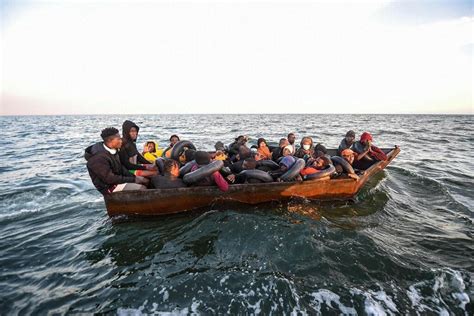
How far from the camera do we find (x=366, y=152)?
1027 cm

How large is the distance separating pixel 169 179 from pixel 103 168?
1585 mm

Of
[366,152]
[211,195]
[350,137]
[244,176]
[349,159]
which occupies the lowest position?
[211,195]

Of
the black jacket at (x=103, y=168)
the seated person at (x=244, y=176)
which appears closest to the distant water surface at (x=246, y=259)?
the seated person at (x=244, y=176)

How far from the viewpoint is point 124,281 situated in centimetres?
509

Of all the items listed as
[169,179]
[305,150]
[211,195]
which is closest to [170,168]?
[169,179]

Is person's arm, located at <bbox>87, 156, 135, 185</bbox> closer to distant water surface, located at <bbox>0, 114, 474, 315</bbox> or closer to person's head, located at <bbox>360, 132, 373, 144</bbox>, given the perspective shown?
distant water surface, located at <bbox>0, 114, 474, 315</bbox>

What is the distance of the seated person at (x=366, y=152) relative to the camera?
1031cm

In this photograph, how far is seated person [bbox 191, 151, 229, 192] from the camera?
705 cm

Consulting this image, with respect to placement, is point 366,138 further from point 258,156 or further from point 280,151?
point 258,156

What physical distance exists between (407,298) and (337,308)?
126 cm

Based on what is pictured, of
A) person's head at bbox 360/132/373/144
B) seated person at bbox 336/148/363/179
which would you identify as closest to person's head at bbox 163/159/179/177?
seated person at bbox 336/148/363/179

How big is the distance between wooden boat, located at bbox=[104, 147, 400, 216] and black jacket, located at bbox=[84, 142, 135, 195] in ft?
1.05

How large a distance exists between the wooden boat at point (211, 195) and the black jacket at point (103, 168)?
0.32 meters

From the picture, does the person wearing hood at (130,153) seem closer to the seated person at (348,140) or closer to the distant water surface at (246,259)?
the distant water surface at (246,259)
